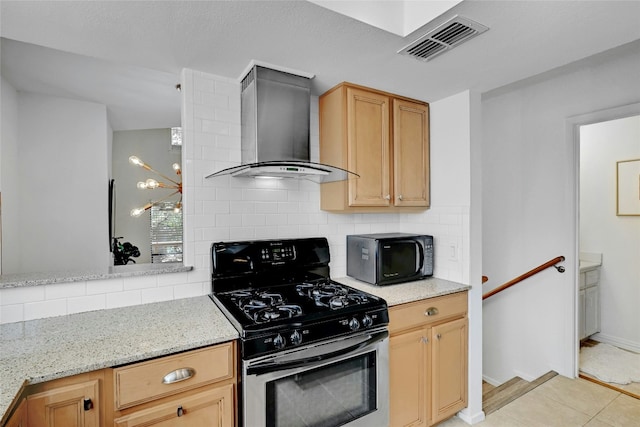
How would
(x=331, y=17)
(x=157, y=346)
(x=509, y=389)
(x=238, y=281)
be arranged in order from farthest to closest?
1. (x=509, y=389)
2. (x=238, y=281)
3. (x=331, y=17)
4. (x=157, y=346)

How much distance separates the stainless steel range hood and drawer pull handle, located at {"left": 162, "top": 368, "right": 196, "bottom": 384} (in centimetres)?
96

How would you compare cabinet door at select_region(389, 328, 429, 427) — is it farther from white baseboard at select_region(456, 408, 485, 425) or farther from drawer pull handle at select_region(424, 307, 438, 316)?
white baseboard at select_region(456, 408, 485, 425)

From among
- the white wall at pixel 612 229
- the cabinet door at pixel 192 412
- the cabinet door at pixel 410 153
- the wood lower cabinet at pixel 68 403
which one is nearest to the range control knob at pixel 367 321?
the cabinet door at pixel 192 412

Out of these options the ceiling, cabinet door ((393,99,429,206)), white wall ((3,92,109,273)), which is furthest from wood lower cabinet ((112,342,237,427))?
white wall ((3,92,109,273))

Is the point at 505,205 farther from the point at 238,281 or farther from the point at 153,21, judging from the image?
the point at 153,21

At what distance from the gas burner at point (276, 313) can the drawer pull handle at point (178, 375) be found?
0.32 metres

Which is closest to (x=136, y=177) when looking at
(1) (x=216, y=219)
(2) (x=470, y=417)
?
(1) (x=216, y=219)

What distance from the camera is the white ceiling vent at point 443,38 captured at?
4.83 ft

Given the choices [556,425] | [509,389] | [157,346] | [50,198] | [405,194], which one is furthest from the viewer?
[50,198]

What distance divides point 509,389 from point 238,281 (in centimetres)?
235

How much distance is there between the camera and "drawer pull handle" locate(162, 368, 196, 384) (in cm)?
129

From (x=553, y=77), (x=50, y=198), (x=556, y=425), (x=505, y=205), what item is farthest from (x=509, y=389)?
(x=50, y=198)

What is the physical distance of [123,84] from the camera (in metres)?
2.76

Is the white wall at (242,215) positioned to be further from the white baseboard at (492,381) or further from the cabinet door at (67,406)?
the white baseboard at (492,381)
